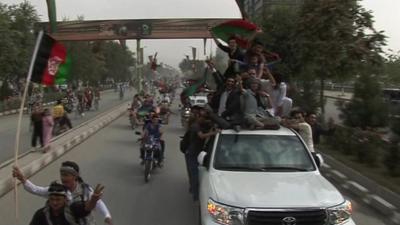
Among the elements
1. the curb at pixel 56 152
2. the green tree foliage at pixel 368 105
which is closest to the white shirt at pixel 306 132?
the curb at pixel 56 152

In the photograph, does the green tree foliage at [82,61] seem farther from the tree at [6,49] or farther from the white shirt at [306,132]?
the white shirt at [306,132]

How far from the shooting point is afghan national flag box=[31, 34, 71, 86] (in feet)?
20.7

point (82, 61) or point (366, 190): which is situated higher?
point (82, 61)

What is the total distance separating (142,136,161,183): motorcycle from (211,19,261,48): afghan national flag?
111 inches

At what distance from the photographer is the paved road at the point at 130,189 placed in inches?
344

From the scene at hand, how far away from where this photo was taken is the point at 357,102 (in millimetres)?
17109

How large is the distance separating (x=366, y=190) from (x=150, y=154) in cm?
461

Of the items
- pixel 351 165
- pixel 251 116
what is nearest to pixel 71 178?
pixel 251 116

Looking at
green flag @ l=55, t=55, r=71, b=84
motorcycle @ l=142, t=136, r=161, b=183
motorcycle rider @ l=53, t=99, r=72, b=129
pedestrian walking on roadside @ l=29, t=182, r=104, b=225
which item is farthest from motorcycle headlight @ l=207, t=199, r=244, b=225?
motorcycle rider @ l=53, t=99, r=72, b=129

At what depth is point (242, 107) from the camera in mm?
8539

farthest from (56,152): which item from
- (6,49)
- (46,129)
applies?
(6,49)

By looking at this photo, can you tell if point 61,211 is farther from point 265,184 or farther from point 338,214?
point 338,214

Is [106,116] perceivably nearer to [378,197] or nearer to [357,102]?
[357,102]

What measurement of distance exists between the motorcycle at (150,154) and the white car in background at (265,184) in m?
4.36
